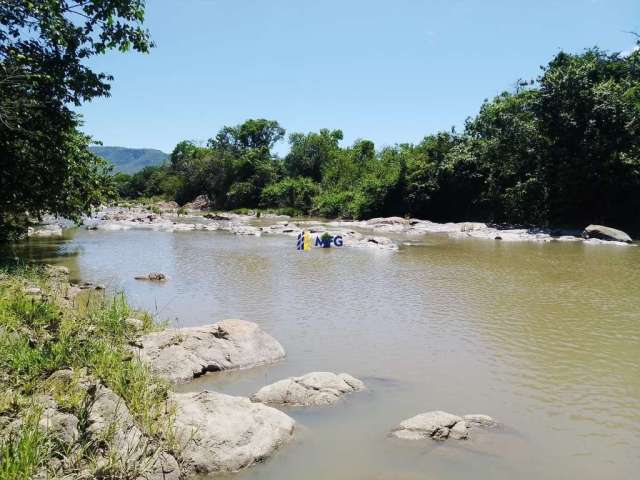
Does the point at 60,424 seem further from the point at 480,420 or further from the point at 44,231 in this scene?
the point at 44,231

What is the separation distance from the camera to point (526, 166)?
41.4m

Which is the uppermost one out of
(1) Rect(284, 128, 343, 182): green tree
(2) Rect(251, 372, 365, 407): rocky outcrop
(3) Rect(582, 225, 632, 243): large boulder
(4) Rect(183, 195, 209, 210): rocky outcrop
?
(1) Rect(284, 128, 343, 182): green tree

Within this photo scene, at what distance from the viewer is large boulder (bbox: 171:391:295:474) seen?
5766 mm

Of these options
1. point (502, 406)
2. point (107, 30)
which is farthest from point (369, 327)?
point (107, 30)

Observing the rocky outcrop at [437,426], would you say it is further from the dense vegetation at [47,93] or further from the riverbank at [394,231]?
the riverbank at [394,231]

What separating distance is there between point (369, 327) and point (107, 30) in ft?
29.5

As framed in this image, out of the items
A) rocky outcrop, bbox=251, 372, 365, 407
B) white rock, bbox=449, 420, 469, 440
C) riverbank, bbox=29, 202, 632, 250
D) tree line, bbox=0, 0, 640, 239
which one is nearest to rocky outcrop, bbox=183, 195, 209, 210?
tree line, bbox=0, 0, 640, 239

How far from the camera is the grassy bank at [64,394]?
4.77 m

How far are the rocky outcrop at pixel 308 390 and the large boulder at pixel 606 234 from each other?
28852mm

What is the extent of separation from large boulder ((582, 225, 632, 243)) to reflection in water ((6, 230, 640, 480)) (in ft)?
23.9

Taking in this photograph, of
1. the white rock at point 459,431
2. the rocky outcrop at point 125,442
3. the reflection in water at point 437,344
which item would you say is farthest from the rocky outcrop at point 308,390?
the rocky outcrop at point 125,442

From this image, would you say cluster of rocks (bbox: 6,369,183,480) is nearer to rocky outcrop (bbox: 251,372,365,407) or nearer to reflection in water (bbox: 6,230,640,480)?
reflection in water (bbox: 6,230,640,480)

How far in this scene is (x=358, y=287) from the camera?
17.5m

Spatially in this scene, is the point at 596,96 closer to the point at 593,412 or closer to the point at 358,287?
the point at 358,287
